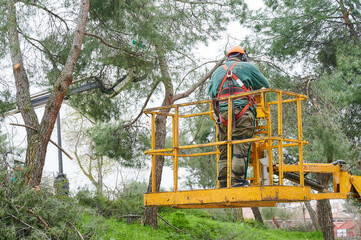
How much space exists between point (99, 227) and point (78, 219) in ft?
1.66

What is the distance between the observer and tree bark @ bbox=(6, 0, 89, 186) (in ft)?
30.3

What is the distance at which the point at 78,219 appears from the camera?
24.4ft

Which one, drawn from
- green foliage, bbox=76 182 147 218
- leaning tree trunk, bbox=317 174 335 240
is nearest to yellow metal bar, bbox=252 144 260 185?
green foliage, bbox=76 182 147 218

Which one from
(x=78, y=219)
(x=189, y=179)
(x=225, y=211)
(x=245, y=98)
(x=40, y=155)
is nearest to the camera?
(x=245, y=98)

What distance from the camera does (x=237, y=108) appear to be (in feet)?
20.3

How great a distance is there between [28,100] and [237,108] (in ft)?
18.6

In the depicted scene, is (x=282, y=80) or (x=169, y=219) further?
(x=169, y=219)

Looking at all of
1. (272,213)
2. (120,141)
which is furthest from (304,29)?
(272,213)

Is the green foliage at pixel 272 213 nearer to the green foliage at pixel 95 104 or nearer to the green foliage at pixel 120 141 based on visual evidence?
the green foliage at pixel 120 141

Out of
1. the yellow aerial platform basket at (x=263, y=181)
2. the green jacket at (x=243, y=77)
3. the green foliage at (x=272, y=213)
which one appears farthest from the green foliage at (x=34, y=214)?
the green foliage at (x=272, y=213)

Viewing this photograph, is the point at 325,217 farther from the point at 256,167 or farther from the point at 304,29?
the point at 256,167

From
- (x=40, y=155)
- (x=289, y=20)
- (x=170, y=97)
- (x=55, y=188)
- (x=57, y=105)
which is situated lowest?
(x=55, y=188)

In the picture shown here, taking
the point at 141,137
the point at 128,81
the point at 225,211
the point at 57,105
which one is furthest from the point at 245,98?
the point at 225,211

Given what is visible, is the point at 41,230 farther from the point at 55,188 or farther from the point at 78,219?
the point at 55,188
